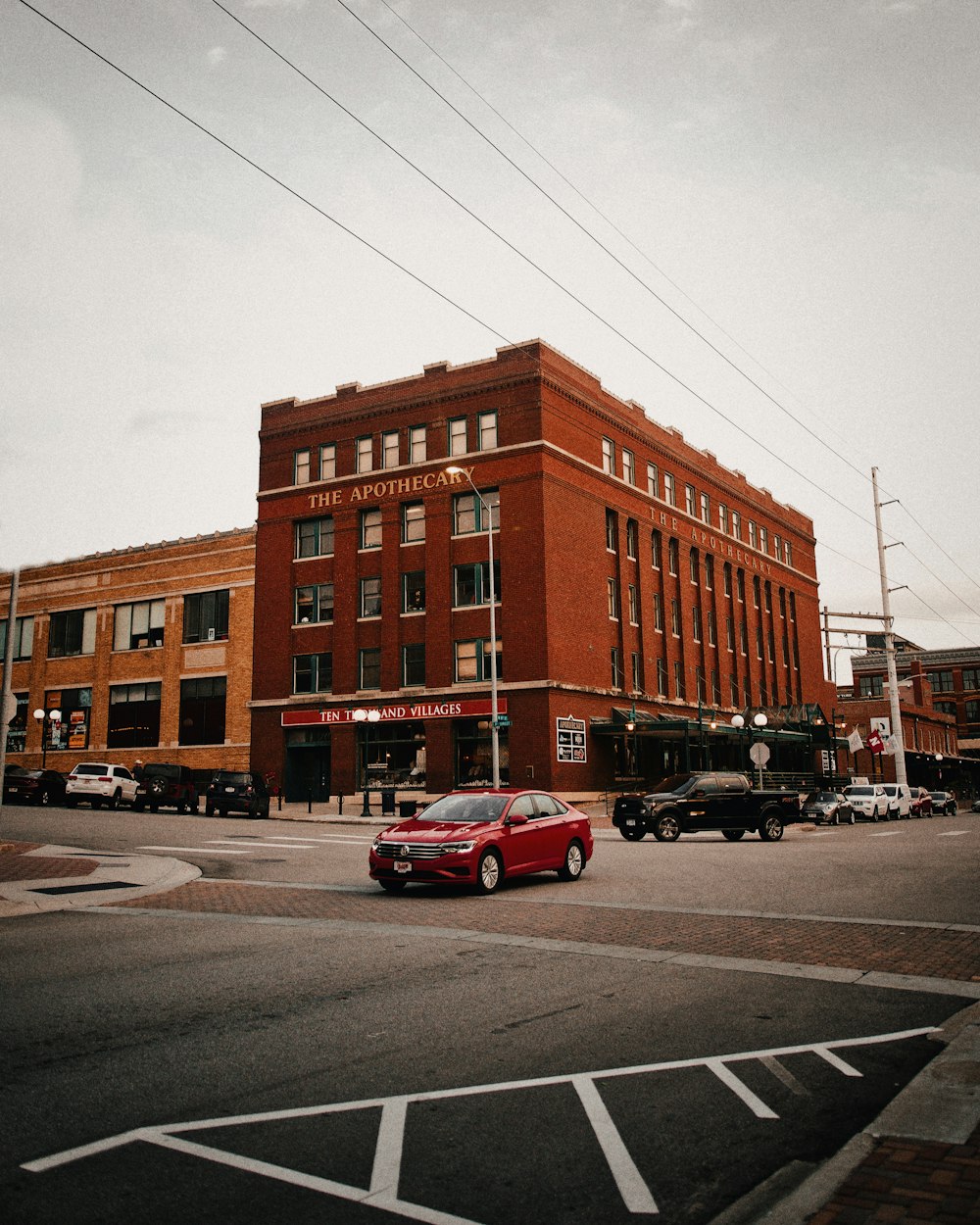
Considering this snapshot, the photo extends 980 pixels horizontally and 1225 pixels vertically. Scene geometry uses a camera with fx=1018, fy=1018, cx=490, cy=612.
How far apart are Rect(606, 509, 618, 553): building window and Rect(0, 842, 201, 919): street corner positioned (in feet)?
102

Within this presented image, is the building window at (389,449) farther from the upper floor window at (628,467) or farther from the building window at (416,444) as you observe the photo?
the upper floor window at (628,467)

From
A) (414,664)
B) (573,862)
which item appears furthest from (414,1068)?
(414,664)

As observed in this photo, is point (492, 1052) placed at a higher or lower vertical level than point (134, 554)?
lower

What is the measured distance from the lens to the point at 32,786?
3978 cm

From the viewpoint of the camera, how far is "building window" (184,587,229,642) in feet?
169

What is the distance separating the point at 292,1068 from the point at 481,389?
40.7 meters

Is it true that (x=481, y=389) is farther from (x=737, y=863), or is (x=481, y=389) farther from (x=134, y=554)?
(x=737, y=863)

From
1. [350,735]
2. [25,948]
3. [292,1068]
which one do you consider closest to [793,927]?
[292,1068]

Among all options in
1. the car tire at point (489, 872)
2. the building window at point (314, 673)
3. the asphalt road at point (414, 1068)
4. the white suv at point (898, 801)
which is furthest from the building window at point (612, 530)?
the asphalt road at point (414, 1068)

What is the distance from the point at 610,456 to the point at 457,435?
7.86 meters

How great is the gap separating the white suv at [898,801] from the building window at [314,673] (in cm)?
2581

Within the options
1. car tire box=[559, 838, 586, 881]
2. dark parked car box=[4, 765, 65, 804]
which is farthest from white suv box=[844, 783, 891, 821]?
dark parked car box=[4, 765, 65, 804]

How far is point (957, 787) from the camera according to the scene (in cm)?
9238

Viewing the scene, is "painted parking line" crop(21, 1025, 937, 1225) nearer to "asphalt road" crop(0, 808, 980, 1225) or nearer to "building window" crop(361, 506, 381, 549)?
"asphalt road" crop(0, 808, 980, 1225)
